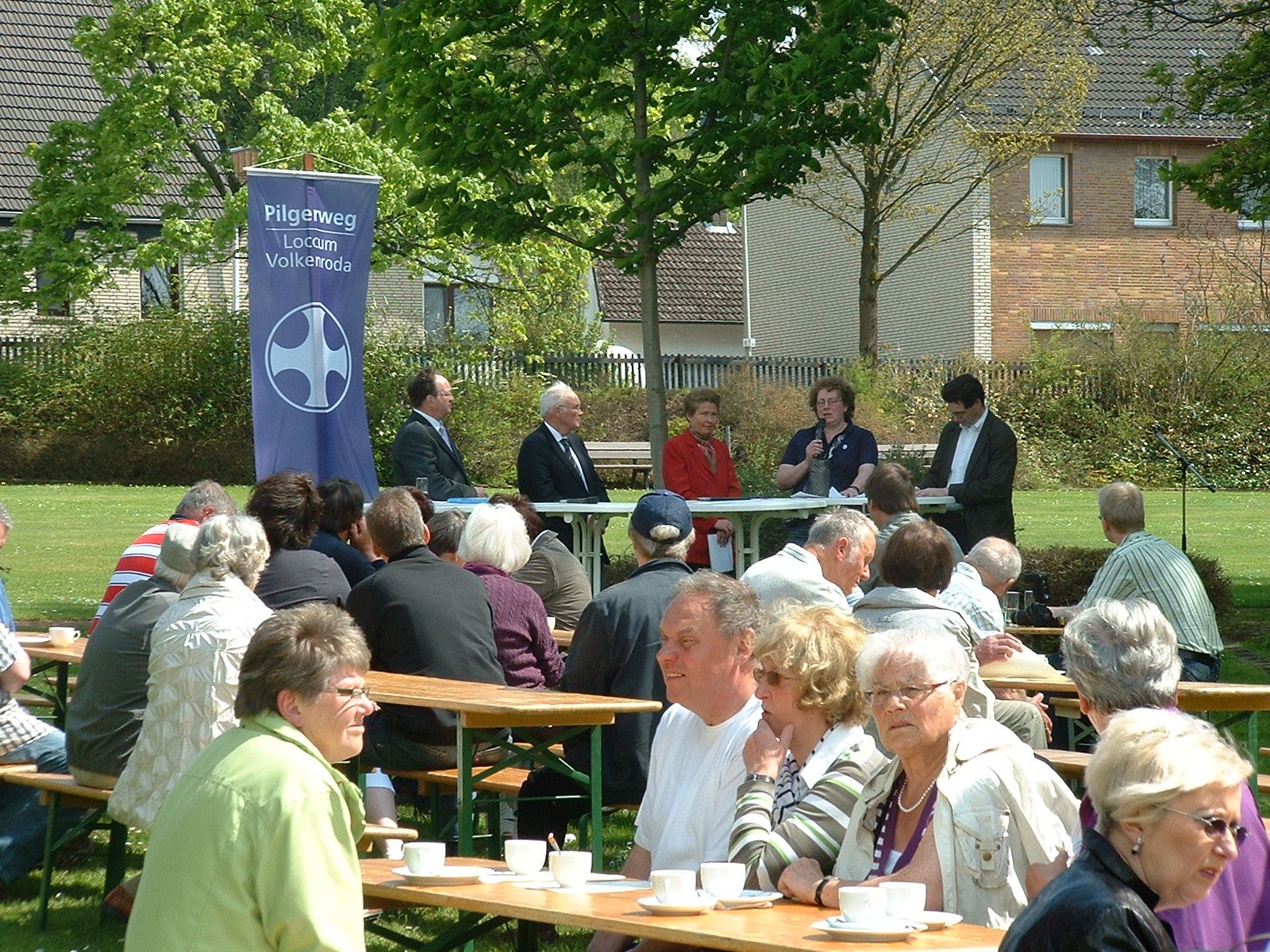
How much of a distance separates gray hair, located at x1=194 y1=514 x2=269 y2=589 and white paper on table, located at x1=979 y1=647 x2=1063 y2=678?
2.94m

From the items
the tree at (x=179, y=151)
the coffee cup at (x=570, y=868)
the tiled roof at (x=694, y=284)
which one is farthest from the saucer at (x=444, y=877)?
the tiled roof at (x=694, y=284)

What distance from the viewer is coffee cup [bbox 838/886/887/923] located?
358 centimetres

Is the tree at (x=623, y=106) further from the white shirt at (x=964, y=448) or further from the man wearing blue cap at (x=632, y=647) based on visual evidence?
the man wearing blue cap at (x=632, y=647)

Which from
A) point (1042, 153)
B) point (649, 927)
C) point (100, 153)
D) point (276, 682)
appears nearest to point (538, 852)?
point (649, 927)

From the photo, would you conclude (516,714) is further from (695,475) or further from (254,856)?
(695,475)

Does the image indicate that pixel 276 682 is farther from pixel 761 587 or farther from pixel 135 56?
pixel 135 56

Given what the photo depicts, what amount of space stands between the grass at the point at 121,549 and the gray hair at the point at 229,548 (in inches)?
56.9

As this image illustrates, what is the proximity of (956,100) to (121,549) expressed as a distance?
13799 mm

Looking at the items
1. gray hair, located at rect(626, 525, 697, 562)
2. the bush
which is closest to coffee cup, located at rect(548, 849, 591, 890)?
gray hair, located at rect(626, 525, 697, 562)

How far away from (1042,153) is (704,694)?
3034 cm

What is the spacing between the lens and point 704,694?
5004mm

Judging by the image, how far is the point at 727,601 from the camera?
508cm

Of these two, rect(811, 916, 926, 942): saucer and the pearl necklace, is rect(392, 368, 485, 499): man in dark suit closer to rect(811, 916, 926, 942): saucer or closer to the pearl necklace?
the pearl necklace

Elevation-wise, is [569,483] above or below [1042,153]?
below
